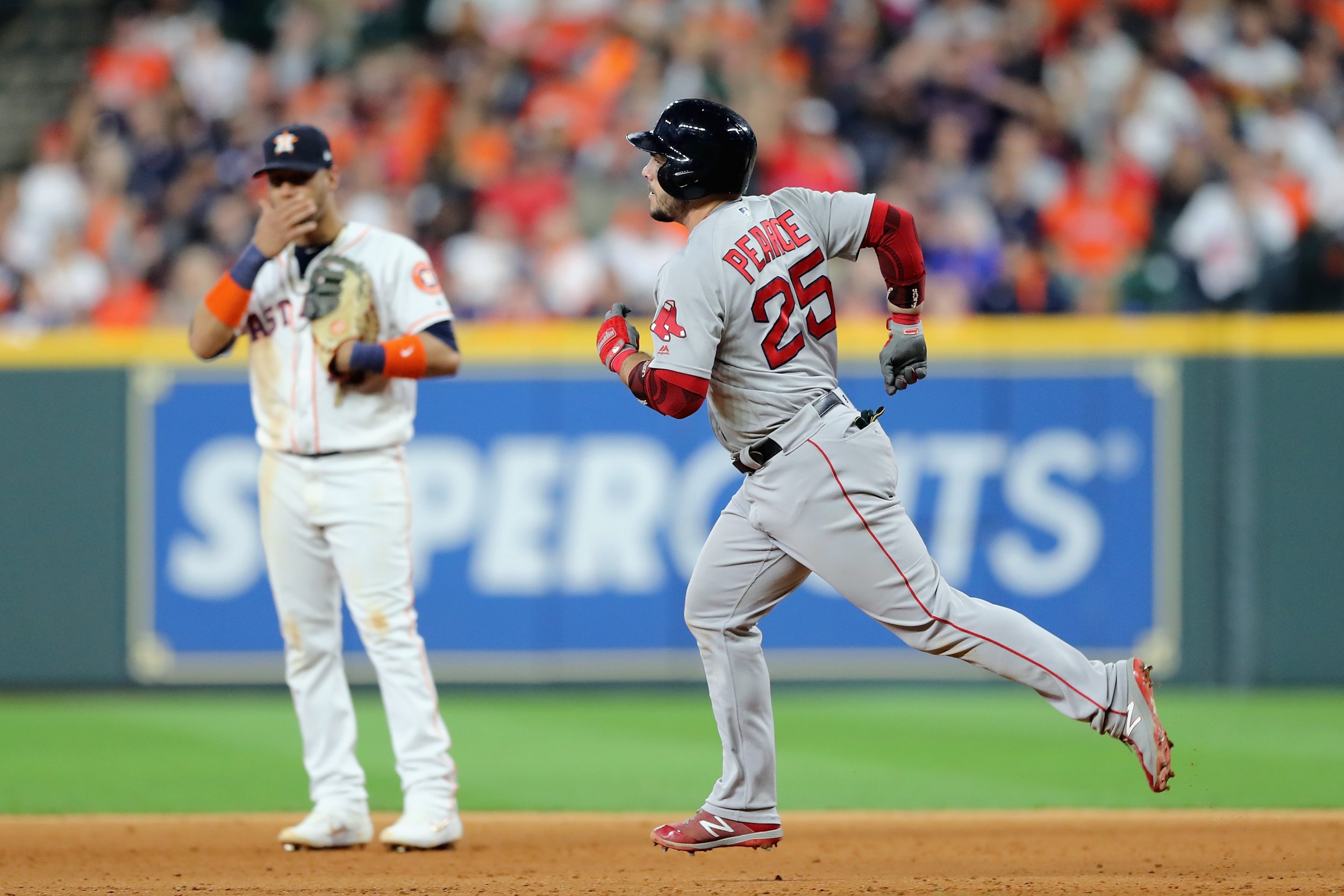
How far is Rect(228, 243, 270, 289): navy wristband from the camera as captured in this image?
4.93m

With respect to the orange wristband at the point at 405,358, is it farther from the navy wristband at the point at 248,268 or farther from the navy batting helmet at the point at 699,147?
the navy batting helmet at the point at 699,147

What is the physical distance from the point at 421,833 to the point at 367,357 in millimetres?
1386

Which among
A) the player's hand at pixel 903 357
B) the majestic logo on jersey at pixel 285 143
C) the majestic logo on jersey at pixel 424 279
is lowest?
the player's hand at pixel 903 357

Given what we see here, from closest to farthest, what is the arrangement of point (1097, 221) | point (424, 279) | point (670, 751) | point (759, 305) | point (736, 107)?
point (759, 305) < point (424, 279) < point (670, 751) < point (1097, 221) < point (736, 107)

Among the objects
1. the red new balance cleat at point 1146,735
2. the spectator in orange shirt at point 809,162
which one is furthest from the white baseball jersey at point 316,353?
the spectator in orange shirt at point 809,162

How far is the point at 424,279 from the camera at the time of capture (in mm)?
5141

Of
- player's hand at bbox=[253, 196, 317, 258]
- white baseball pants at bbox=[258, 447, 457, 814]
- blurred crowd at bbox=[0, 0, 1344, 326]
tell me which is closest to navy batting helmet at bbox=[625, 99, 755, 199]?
player's hand at bbox=[253, 196, 317, 258]

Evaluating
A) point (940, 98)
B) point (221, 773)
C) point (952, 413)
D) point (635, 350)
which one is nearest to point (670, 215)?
point (635, 350)

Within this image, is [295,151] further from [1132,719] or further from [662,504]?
[662,504]

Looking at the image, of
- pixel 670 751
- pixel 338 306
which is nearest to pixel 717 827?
pixel 338 306

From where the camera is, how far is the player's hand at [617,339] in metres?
4.37

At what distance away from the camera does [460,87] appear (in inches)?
449

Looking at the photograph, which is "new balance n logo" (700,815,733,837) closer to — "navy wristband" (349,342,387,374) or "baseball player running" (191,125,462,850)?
"baseball player running" (191,125,462,850)

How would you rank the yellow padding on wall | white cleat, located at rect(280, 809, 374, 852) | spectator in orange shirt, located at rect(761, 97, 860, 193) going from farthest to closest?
spectator in orange shirt, located at rect(761, 97, 860, 193) < the yellow padding on wall < white cleat, located at rect(280, 809, 374, 852)
